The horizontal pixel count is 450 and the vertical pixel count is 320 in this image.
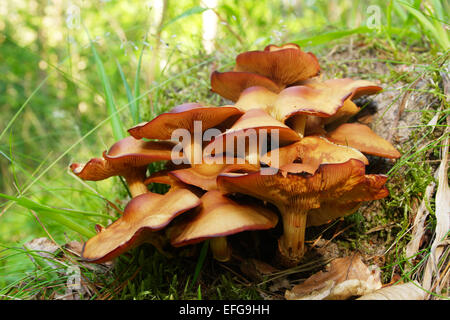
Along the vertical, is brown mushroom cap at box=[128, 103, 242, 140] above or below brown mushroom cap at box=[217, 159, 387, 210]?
above

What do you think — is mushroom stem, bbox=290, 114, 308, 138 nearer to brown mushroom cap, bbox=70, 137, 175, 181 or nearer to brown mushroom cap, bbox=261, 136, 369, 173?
brown mushroom cap, bbox=261, 136, 369, 173

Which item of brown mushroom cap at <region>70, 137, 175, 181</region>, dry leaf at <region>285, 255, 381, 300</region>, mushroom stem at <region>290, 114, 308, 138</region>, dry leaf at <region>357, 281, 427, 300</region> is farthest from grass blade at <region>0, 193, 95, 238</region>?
dry leaf at <region>357, 281, 427, 300</region>

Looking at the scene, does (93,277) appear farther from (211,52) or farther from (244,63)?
(211,52)

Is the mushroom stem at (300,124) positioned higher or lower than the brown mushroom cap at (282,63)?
lower

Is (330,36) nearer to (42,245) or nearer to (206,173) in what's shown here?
(206,173)

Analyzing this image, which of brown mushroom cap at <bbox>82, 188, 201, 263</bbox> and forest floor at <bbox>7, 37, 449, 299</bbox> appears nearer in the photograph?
brown mushroom cap at <bbox>82, 188, 201, 263</bbox>

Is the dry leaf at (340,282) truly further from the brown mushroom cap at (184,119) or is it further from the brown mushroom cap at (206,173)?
the brown mushroom cap at (184,119)

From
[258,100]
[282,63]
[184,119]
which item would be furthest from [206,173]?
[282,63]

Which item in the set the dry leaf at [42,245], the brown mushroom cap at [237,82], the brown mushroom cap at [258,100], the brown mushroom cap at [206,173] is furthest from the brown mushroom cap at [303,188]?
the dry leaf at [42,245]
